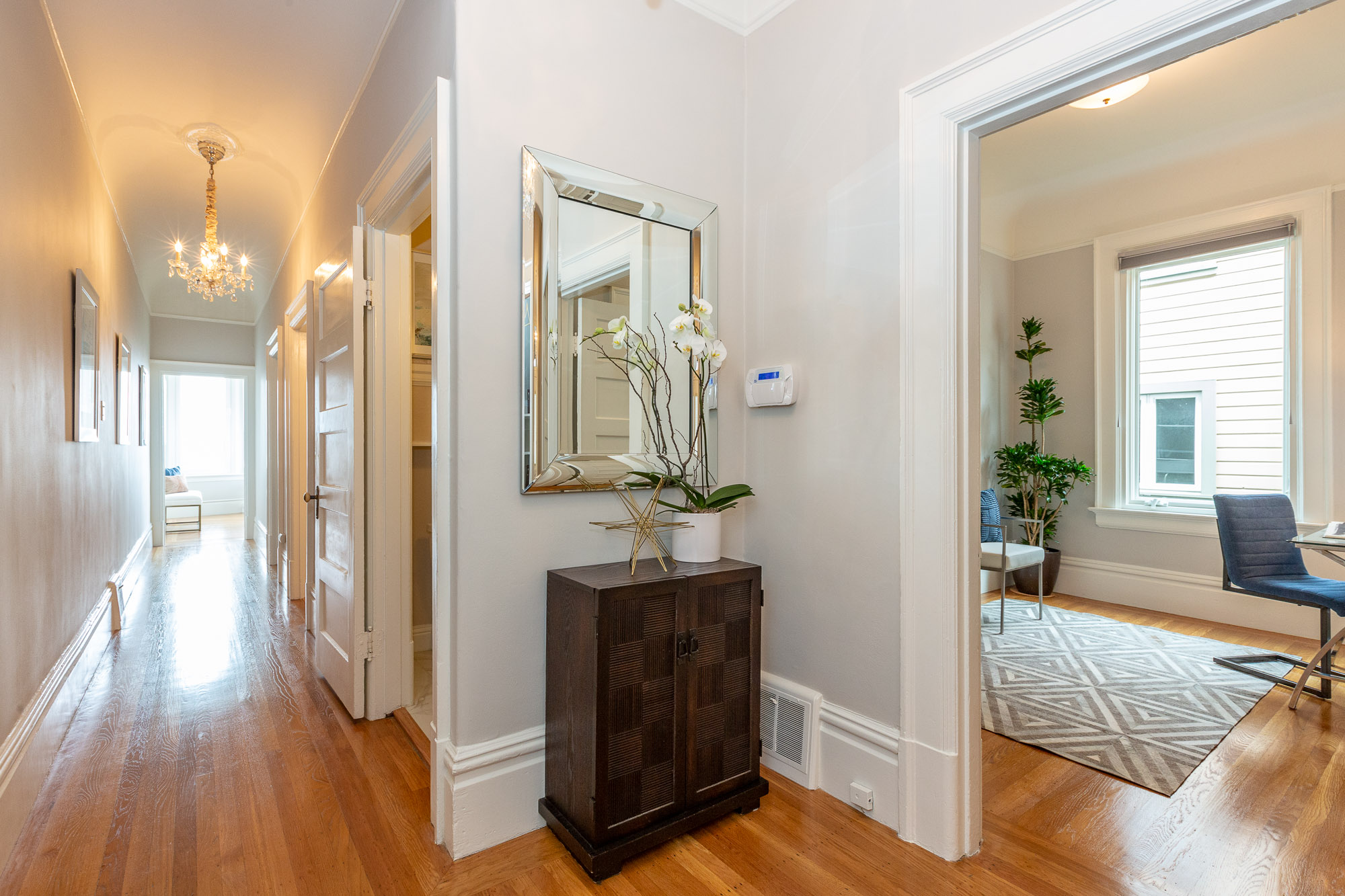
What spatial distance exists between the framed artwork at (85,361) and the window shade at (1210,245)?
611 cm

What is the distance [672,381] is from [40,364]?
7.62 ft

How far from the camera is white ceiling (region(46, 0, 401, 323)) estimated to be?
7.66ft

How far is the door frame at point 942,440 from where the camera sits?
5.49 ft

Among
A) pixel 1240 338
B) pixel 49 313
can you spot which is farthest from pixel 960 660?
pixel 1240 338

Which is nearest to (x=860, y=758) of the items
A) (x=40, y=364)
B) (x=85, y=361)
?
(x=40, y=364)

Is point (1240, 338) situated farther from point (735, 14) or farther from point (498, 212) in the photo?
point (498, 212)

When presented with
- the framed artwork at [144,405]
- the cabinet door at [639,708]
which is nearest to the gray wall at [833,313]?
the cabinet door at [639,708]

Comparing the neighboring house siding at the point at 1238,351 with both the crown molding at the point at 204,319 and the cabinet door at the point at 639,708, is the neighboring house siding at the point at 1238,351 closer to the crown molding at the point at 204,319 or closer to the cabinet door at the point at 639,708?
the cabinet door at the point at 639,708

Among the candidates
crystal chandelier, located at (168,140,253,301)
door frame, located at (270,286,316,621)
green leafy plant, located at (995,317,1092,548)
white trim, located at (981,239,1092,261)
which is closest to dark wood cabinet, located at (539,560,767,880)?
door frame, located at (270,286,316,621)

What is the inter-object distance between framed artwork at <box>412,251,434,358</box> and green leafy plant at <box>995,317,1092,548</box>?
4006 mm

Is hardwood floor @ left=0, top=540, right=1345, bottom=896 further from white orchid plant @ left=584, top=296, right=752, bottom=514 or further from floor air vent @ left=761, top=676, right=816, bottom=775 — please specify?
white orchid plant @ left=584, top=296, right=752, bottom=514

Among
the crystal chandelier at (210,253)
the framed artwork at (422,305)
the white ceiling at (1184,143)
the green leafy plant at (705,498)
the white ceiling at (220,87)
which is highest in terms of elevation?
the white ceiling at (1184,143)

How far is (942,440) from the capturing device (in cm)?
169

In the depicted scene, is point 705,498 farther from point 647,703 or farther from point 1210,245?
point 1210,245
